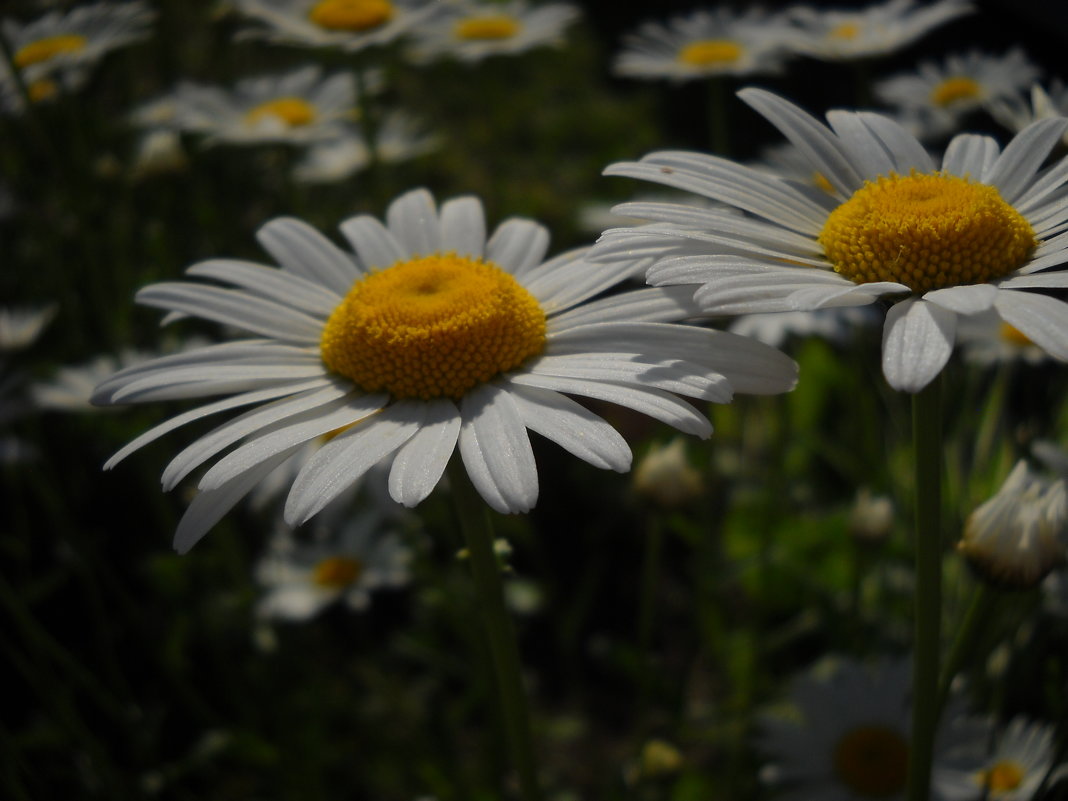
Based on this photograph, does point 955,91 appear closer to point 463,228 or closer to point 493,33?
point 493,33

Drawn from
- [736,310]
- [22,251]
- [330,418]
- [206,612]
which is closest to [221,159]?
[22,251]

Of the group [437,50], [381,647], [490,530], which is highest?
[437,50]

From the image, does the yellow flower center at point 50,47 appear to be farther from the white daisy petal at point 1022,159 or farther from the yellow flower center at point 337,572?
the white daisy petal at point 1022,159

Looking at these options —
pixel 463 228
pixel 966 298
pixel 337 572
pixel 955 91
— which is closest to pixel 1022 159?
pixel 966 298

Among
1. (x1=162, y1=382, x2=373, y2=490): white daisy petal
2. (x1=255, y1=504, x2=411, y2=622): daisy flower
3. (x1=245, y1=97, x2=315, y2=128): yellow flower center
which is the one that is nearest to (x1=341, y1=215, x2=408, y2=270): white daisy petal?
(x1=162, y1=382, x2=373, y2=490): white daisy petal

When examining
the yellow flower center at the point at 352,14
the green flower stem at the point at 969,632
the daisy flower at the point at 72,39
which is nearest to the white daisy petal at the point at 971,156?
the green flower stem at the point at 969,632

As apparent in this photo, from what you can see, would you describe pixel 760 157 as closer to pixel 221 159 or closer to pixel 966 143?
pixel 221 159

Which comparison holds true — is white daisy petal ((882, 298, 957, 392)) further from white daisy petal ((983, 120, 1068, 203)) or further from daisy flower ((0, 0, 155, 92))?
daisy flower ((0, 0, 155, 92))
